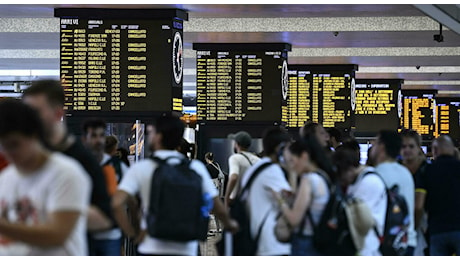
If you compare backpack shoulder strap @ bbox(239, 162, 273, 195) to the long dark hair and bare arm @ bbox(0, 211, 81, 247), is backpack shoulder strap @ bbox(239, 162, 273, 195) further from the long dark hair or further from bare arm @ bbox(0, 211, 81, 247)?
bare arm @ bbox(0, 211, 81, 247)

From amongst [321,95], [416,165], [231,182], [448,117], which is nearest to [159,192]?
[416,165]

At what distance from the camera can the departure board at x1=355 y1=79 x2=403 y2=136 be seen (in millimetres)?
27156

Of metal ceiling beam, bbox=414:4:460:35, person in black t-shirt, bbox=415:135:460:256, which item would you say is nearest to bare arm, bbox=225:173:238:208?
person in black t-shirt, bbox=415:135:460:256

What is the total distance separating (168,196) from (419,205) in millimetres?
2798

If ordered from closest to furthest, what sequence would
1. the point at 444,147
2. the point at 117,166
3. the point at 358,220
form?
the point at 358,220 < the point at 117,166 < the point at 444,147

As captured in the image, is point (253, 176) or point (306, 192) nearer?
point (306, 192)

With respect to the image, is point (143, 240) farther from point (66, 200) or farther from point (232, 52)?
point (232, 52)

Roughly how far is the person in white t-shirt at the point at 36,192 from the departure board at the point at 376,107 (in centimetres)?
2359

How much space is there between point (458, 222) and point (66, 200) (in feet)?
15.9

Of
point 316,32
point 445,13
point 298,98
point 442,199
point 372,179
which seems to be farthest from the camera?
point 298,98

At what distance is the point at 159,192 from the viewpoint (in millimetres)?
5652

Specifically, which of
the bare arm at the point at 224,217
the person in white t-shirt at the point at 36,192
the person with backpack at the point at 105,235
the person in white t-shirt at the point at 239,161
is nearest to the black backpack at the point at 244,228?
the bare arm at the point at 224,217

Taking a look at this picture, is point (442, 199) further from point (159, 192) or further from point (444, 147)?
point (159, 192)

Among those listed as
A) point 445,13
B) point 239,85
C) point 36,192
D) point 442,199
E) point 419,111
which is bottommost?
point 442,199
